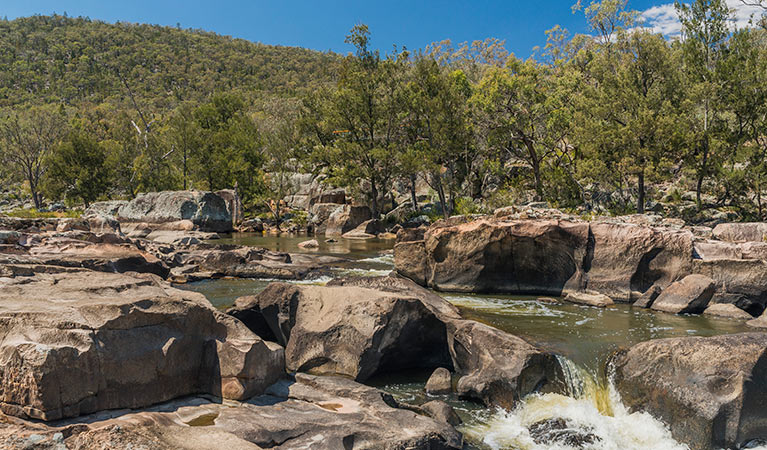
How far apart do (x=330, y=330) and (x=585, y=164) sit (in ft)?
91.6

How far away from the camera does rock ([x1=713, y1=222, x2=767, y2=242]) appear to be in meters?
20.3

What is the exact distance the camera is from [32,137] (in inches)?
2387

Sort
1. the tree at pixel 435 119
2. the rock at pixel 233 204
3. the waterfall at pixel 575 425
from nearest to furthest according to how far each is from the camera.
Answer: the waterfall at pixel 575 425
the tree at pixel 435 119
the rock at pixel 233 204

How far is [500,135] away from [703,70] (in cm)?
1504

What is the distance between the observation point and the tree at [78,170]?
5806 cm

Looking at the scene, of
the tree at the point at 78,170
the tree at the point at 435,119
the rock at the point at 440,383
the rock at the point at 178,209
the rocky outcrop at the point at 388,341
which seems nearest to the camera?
the rocky outcrop at the point at 388,341

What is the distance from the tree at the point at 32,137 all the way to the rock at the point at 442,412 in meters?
66.6

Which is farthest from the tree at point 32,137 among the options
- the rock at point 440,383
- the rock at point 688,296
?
the rock at point 688,296

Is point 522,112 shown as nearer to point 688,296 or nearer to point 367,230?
point 367,230

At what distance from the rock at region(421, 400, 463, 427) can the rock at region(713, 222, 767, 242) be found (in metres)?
16.9

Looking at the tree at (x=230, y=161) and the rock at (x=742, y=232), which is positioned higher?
the tree at (x=230, y=161)

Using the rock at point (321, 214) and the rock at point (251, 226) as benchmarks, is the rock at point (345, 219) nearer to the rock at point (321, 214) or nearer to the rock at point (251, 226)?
the rock at point (321, 214)

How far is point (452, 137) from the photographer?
1633 inches

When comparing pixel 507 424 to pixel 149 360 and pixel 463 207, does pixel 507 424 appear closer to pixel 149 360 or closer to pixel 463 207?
pixel 149 360
